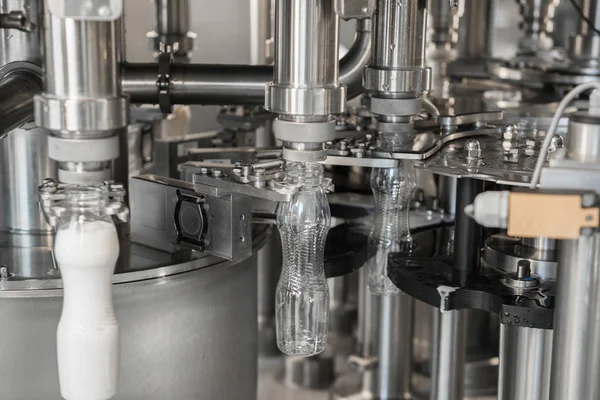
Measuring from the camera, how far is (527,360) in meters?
1.03

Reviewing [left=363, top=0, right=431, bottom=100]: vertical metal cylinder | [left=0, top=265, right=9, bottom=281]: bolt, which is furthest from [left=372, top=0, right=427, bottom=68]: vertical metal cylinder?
[left=0, top=265, right=9, bottom=281]: bolt

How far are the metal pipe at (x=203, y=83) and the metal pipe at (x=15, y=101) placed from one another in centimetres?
20

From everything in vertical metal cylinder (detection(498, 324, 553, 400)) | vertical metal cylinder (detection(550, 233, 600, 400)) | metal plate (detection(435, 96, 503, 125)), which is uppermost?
metal plate (detection(435, 96, 503, 125))

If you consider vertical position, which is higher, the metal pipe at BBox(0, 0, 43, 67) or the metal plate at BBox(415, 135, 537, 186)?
the metal pipe at BBox(0, 0, 43, 67)

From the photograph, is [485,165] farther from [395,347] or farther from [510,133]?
[395,347]

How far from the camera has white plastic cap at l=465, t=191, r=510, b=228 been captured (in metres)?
0.74

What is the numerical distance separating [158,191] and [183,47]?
665 mm

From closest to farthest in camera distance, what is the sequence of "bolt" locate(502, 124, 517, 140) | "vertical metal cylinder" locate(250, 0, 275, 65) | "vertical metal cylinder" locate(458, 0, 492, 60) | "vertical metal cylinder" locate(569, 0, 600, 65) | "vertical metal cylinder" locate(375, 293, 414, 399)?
"bolt" locate(502, 124, 517, 140)
"vertical metal cylinder" locate(375, 293, 414, 399)
"vertical metal cylinder" locate(569, 0, 600, 65)
"vertical metal cylinder" locate(250, 0, 275, 65)
"vertical metal cylinder" locate(458, 0, 492, 60)

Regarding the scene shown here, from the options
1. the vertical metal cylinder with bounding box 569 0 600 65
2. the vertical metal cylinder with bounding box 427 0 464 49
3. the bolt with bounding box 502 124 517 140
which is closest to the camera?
the bolt with bounding box 502 124 517 140

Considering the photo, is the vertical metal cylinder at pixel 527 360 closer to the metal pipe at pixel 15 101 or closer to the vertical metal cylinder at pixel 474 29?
the metal pipe at pixel 15 101

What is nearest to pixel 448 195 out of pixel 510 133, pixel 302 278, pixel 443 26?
pixel 510 133

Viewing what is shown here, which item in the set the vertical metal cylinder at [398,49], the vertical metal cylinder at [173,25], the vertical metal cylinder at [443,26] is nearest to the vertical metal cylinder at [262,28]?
the vertical metal cylinder at [173,25]

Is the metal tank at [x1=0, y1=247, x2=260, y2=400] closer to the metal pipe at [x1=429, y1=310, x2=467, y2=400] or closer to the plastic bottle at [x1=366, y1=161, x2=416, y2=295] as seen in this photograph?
the plastic bottle at [x1=366, y1=161, x2=416, y2=295]

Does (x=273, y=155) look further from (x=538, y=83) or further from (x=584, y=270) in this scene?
(x=538, y=83)
